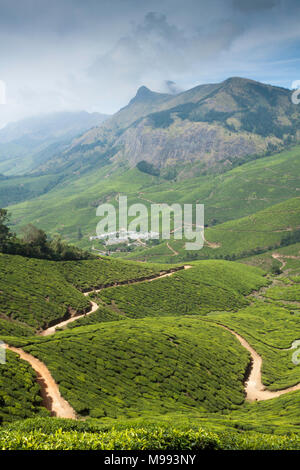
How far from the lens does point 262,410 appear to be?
162 ft

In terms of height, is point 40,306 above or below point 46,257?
below

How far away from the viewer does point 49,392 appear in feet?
123

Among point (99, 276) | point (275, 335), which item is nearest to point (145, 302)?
point (99, 276)

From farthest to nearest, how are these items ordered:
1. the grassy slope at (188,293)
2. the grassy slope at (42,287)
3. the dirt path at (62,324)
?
the grassy slope at (188,293)
the grassy slope at (42,287)
the dirt path at (62,324)

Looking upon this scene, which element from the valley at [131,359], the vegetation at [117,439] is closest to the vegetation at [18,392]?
the valley at [131,359]

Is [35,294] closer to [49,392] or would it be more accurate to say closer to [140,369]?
[140,369]

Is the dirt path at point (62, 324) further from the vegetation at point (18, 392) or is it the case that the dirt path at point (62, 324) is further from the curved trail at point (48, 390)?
the vegetation at point (18, 392)

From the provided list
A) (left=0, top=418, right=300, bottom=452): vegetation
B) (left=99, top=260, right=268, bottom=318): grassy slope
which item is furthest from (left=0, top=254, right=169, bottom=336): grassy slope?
(left=0, top=418, right=300, bottom=452): vegetation

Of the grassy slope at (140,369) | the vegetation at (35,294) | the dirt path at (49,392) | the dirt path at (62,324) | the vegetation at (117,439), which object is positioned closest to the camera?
the vegetation at (117,439)

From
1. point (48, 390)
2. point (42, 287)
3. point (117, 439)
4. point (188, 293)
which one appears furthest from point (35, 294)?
point (188, 293)

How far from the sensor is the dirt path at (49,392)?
3471cm
